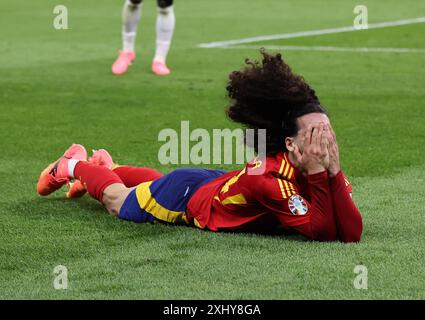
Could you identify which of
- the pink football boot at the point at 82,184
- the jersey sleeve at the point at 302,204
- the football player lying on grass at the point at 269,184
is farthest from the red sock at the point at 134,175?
the jersey sleeve at the point at 302,204

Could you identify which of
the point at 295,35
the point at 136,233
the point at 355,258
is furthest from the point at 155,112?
the point at 295,35

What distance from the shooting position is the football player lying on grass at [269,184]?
5.43 meters

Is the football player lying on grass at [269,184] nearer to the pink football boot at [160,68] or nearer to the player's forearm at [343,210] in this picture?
the player's forearm at [343,210]

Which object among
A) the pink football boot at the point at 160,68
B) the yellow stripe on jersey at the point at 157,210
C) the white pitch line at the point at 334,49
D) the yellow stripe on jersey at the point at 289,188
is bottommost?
the white pitch line at the point at 334,49

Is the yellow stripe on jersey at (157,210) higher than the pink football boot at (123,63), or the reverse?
the yellow stripe on jersey at (157,210)

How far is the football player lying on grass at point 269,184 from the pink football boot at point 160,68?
650 cm

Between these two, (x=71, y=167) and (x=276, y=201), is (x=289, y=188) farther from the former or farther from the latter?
(x=71, y=167)

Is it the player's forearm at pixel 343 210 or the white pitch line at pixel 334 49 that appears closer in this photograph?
the player's forearm at pixel 343 210

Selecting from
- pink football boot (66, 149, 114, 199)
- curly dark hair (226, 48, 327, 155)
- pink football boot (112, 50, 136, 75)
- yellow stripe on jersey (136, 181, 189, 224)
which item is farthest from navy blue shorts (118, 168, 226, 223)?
pink football boot (112, 50, 136, 75)

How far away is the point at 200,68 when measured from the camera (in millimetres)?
13289

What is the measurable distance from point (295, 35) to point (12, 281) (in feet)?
39.0

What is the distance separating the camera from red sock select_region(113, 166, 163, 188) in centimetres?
663

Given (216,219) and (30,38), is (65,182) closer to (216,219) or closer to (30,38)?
(216,219)

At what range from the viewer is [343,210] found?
543cm
